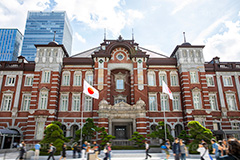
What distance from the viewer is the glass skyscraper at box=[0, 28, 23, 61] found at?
8681cm

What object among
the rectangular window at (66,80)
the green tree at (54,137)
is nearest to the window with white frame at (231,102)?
the green tree at (54,137)

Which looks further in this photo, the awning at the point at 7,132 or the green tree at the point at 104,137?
the awning at the point at 7,132

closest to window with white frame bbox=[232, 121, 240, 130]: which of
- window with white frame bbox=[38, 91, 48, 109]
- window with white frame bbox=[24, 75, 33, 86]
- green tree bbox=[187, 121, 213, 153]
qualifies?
green tree bbox=[187, 121, 213, 153]

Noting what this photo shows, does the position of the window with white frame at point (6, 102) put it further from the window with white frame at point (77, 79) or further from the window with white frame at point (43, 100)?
the window with white frame at point (77, 79)

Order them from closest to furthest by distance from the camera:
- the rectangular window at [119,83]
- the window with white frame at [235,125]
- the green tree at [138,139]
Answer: the green tree at [138,139]
the window with white frame at [235,125]
the rectangular window at [119,83]

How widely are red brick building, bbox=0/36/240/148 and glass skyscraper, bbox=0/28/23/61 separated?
70.8 metres

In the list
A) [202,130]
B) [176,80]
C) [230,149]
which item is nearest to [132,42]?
[176,80]

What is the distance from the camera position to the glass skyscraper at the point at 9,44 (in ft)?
285

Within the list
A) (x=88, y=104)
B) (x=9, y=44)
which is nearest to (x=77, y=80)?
(x=88, y=104)

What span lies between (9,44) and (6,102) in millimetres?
77184

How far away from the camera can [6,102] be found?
25594mm

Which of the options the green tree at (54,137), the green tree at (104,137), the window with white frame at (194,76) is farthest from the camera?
the window with white frame at (194,76)

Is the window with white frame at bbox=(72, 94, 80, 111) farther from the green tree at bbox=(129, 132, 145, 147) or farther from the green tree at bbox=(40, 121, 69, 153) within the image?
the green tree at bbox=(129, 132, 145, 147)

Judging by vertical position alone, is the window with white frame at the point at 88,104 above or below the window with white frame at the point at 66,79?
below
